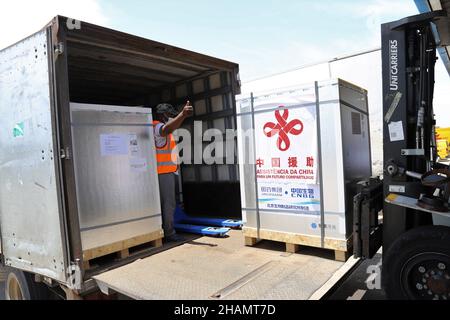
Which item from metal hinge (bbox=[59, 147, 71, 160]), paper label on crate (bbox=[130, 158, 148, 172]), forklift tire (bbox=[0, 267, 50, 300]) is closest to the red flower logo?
paper label on crate (bbox=[130, 158, 148, 172])

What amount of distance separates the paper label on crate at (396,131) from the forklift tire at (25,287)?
3651 mm

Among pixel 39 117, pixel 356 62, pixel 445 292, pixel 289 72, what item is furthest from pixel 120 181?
pixel 289 72

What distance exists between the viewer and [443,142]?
1232 cm

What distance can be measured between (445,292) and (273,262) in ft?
4.43

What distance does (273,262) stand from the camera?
318 centimetres

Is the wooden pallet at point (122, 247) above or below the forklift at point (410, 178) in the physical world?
below

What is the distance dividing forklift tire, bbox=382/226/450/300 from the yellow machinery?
10119 mm

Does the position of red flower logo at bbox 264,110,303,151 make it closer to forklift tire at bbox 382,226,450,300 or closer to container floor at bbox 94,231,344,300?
container floor at bbox 94,231,344,300

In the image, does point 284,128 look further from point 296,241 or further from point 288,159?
point 296,241

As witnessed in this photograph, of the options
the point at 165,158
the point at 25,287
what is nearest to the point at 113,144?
the point at 165,158

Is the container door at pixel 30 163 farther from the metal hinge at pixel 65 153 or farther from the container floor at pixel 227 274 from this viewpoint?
the container floor at pixel 227 274

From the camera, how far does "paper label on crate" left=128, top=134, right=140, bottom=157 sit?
3645mm

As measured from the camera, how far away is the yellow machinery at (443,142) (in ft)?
39.7

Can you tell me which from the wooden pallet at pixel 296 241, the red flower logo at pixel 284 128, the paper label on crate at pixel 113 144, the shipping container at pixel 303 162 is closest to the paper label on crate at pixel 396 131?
the shipping container at pixel 303 162
